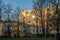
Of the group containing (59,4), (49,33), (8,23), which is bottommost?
(49,33)

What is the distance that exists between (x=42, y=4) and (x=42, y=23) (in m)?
5.25

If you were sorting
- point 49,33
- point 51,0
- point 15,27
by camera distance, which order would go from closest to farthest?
point 51,0 < point 49,33 < point 15,27

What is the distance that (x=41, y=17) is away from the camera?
4272 cm

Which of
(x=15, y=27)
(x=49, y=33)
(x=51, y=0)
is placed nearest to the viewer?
(x=51, y=0)

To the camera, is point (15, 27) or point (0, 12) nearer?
point (0, 12)

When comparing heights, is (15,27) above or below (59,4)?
below

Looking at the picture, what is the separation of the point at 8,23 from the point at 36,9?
29.6 ft

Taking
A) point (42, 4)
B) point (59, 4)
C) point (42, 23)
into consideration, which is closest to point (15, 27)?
point (42, 23)

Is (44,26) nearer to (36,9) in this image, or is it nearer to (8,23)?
(36,9)

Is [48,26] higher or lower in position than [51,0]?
lower

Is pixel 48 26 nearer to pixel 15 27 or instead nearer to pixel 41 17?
pixel 41 17

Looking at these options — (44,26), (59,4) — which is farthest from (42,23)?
(59,4)

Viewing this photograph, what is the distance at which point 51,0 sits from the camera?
25.0m

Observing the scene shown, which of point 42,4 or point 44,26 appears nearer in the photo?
point 42,4
